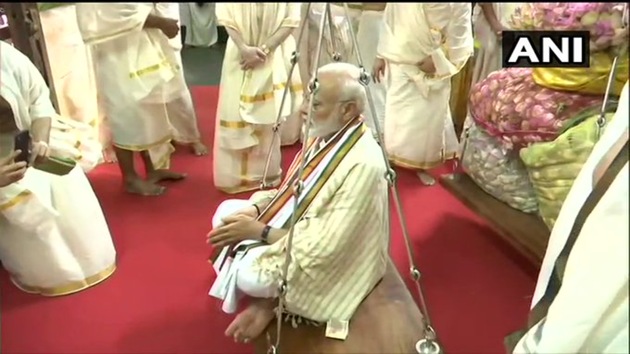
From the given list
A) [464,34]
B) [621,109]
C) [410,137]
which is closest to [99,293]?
[410,137]

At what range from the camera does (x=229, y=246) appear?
6.27 ft

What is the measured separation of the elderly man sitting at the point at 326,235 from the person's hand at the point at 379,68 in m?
1.21

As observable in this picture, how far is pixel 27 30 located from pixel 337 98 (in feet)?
4.10

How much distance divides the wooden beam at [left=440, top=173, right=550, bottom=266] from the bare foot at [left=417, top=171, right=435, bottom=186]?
1.55 feet

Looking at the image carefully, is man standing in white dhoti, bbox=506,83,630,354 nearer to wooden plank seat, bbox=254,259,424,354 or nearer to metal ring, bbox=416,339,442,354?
metal ring, bbox=416,339,442,354

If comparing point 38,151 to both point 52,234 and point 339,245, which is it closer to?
point 52,234

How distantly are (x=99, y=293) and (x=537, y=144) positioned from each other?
4.77 ft

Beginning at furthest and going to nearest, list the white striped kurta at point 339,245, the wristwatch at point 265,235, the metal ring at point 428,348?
the wristwatch at point 265,235
the white striped kurta at point 339,245
the metal ring at point 428,348

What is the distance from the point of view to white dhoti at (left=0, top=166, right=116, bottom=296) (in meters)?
2.19

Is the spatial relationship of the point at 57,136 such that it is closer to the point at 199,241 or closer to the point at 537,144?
the point at 199,241

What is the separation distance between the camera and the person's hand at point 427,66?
2.80 metres

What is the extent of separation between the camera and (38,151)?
2078mm

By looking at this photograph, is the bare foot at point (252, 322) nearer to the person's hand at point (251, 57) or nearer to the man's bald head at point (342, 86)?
the man's bald head at point (342, 86)

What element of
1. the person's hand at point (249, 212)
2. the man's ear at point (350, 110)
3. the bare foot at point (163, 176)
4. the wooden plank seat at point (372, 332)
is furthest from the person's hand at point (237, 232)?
the bare foot at point (163, 176)
